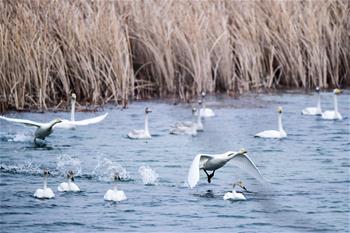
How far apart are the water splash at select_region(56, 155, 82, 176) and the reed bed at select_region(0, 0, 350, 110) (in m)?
3.60

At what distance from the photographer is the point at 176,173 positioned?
15047mm

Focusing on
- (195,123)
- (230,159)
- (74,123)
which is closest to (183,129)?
(195,123)

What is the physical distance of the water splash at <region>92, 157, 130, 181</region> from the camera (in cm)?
1462

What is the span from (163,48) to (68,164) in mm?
6373

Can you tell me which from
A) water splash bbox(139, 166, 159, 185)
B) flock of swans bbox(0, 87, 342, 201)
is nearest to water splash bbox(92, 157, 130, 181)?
flock of swans bbox(0, 87, 342, 201)

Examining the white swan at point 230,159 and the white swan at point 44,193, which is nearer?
the white swan at point 44,193

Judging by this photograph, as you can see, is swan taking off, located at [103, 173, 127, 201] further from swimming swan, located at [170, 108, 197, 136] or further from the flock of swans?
swimming swan, located at [170, 108, 197, 136]

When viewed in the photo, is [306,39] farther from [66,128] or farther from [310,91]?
[66,128]

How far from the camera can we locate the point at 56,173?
49.3ft

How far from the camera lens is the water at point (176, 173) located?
1228 centimetres

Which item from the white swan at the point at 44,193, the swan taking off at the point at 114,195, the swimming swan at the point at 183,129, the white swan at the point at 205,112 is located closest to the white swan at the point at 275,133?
the swimming swan at the point at 183,129

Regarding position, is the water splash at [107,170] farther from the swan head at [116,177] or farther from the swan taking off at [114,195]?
the swan taking off at [114,195]

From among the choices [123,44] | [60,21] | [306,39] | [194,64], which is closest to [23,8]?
[60,21]

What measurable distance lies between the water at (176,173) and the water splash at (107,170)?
24 millimetres
